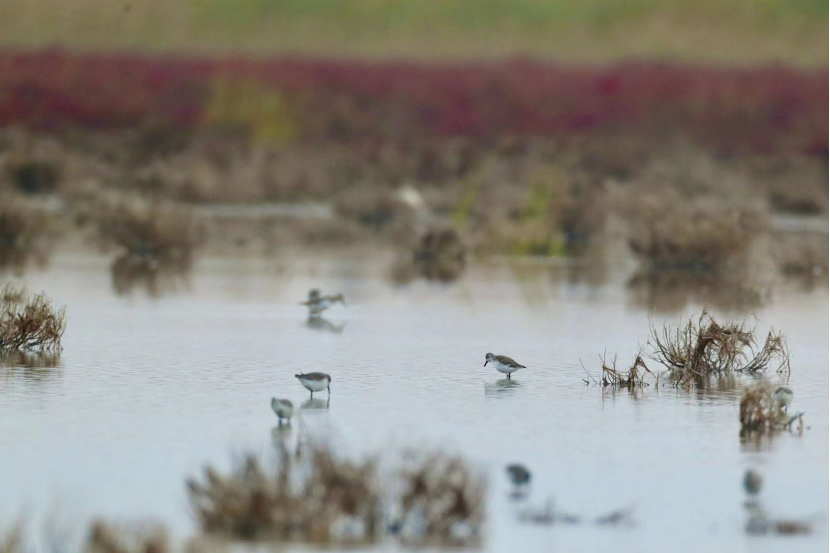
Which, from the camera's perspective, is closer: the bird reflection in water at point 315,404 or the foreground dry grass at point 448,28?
the bird reflection in water at point 315,404

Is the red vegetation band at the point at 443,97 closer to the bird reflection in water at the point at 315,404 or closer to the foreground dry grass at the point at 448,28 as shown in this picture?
the foreground dry grass at the point at 448,28

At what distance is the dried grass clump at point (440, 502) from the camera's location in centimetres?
906

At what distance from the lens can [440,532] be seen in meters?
9.04

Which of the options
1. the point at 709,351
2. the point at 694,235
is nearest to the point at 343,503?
the point at 709,351

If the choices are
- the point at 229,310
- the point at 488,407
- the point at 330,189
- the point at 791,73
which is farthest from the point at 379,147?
the point at 488,407

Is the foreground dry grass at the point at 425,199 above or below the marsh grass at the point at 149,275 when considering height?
above

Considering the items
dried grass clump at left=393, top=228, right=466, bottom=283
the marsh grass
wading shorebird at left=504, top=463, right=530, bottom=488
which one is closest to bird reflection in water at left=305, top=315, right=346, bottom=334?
the marsh grass

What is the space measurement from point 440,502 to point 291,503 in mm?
818

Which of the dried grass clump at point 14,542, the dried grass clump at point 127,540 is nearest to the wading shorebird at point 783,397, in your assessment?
the dried grass clump at point 127,540

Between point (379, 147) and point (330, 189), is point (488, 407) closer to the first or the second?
point (330, 189)

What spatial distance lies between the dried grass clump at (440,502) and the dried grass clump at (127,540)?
1544 millimetres

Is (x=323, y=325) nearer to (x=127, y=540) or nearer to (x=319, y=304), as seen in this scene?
(x=319, y=304)

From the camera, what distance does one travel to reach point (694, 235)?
29047 mm

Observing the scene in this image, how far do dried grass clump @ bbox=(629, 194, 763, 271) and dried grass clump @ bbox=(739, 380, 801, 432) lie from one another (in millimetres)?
15979
